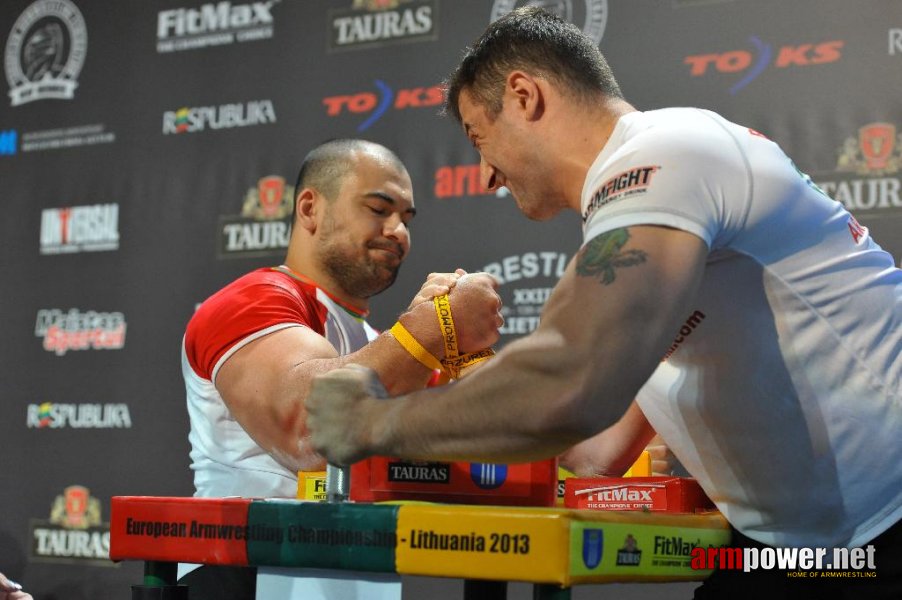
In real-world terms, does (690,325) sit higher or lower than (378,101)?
lower

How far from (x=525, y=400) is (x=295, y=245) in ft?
5.58

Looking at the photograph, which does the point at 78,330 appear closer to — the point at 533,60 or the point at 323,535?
the point at 533,60

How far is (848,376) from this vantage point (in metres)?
1.06

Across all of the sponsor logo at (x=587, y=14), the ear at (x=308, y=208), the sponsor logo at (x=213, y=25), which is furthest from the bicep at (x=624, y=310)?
the sponsor logo at (x=213, y=25)

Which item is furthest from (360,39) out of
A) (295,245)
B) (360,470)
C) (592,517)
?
(592,517)

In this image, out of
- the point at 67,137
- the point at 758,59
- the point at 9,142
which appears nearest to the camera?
the point at 758,59

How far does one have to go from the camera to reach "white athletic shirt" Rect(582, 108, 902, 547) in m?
1.04

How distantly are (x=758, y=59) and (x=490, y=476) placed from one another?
2065 mm

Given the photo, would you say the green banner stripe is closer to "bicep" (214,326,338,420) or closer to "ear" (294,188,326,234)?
"bicep" (214,326,338,420)

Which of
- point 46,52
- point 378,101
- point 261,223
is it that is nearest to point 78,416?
point 261,223

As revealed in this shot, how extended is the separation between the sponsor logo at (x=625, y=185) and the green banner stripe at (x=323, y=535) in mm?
369

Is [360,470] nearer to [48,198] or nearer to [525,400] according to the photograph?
[525,400]

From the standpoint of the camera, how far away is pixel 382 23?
3336 mm

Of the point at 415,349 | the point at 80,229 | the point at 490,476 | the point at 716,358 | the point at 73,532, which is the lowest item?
the point at 73,532
